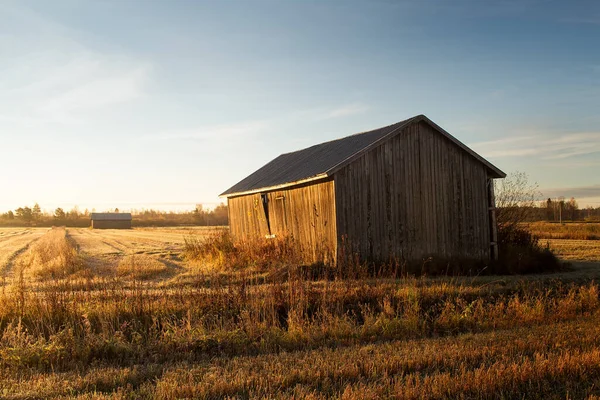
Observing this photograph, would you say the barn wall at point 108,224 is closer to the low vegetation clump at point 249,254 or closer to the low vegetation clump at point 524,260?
the low vegetation clump at point 249,254

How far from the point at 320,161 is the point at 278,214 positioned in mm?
2848

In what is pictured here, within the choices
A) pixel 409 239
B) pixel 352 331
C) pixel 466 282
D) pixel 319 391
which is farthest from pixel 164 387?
pixel 409 239

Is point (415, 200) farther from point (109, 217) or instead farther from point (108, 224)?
point (109, 217)

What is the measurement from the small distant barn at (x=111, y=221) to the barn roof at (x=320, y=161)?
242 feet

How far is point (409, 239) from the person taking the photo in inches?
706

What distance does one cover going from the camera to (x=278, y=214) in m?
20.9

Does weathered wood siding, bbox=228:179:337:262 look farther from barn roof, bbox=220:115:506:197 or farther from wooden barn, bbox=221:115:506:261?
barn roof, bbox=220:115:506:197

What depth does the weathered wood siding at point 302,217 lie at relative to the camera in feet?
56.6

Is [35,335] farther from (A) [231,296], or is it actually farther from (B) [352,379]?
(B) [352,379]

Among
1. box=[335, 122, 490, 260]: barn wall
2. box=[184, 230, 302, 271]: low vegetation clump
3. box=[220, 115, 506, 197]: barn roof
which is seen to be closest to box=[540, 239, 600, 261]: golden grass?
box=[335, 122, 490, 260]: barn wall

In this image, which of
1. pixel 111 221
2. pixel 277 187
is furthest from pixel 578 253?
pixel 111 221

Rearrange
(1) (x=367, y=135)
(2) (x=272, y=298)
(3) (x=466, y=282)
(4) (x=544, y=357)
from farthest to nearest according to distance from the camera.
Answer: (1) (x=367, y=135)
(3) (x=466, y=282)
(2) (x=272, y=298)
(4) (x=544, y=357)

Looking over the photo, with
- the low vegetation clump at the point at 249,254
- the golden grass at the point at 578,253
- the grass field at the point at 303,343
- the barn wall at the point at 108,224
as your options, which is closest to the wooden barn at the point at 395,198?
the low vegetation clump at the point at 249,254

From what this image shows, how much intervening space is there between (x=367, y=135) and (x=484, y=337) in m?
→ 13.1
